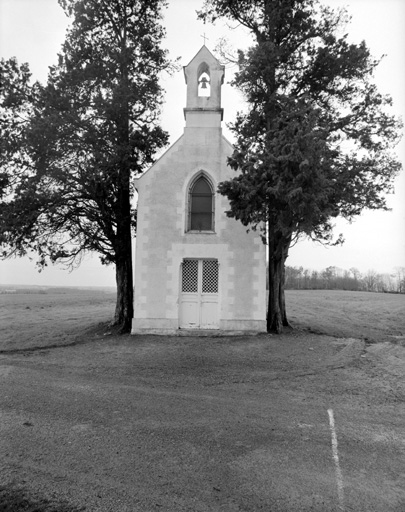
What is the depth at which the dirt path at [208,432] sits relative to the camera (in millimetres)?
4238

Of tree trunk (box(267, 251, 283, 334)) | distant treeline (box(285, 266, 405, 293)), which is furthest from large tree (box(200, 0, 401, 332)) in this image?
distant treeline (box(285, 266, 405, 293))

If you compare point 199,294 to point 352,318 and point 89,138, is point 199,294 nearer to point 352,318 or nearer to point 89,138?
point 89,138

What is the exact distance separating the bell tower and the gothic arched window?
101 inches

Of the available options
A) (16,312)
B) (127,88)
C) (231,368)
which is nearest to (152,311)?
(231,368)

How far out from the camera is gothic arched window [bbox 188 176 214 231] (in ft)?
49.9

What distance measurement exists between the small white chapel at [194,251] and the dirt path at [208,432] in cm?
336

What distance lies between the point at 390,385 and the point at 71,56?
57.2ft

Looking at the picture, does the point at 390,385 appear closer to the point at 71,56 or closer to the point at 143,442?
the point at 143,442

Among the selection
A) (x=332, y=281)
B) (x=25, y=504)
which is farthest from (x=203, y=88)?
(x=332, y=281)

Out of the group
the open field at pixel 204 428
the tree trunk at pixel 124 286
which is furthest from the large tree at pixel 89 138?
the open field at pixel 204 428

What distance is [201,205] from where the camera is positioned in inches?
602

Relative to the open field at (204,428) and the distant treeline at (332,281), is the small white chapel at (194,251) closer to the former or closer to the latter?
the open field at (204,428)

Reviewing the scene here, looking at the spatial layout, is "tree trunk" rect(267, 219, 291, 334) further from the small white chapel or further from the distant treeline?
the distant treeline

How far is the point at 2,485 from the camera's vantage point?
4289 millimetres
